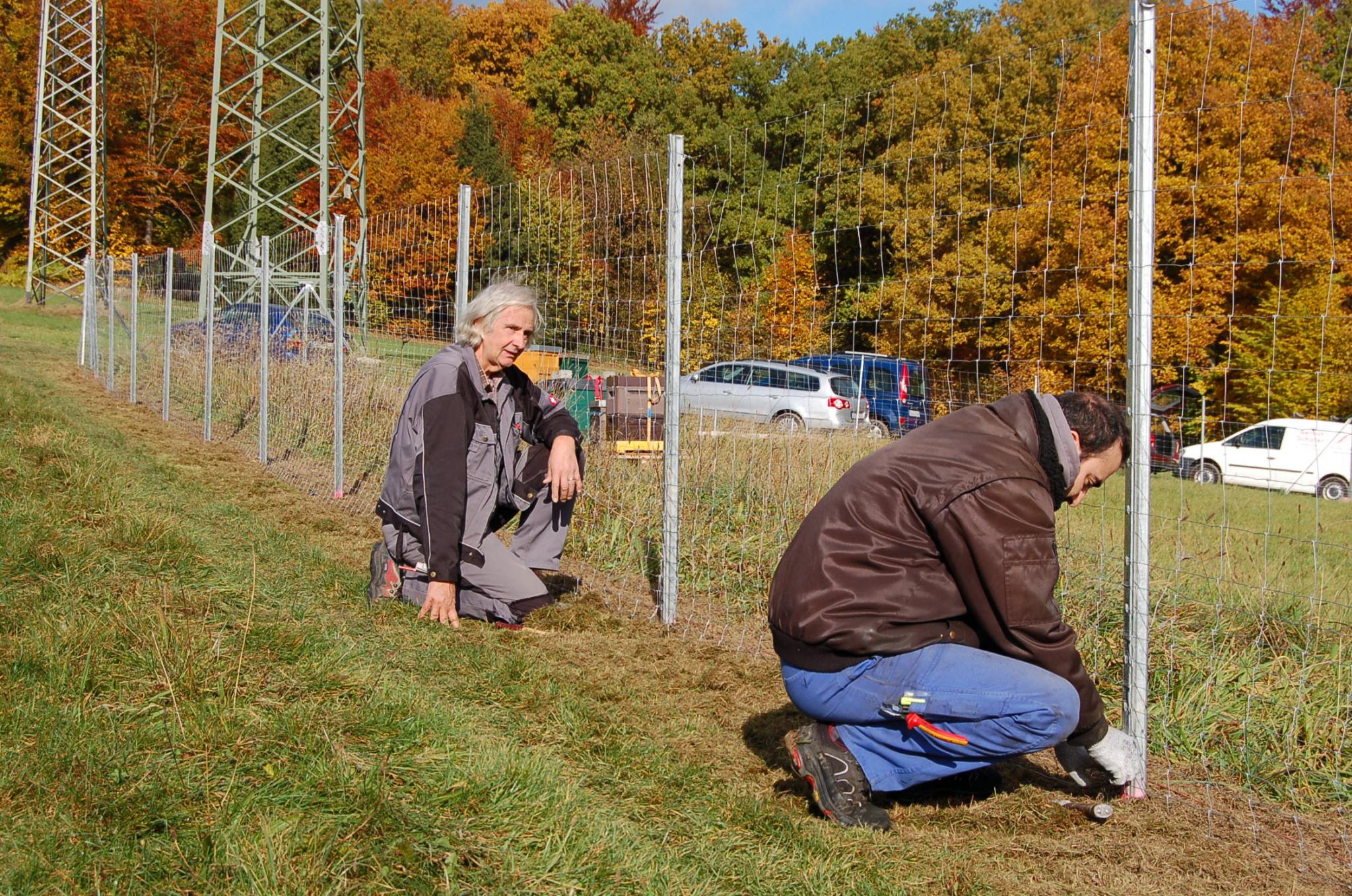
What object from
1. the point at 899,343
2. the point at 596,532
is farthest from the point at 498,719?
the point at 596,532

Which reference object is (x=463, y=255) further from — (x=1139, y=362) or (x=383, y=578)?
(x=1139, y=362)

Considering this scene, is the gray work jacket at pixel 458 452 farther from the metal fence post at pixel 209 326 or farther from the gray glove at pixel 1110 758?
the metal fence post at pixel 209 326

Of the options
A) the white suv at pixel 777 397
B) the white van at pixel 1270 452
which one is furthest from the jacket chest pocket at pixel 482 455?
the white van at pixel 1270 452

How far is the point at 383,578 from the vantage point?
4965 millimetres

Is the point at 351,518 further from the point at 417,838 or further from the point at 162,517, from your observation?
the point at 417,838

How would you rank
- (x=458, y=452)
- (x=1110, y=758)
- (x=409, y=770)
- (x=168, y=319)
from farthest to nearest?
(x=168, y=319)
(x=458, y=452)
(x=1110, y=758)
(x=409, y=770)

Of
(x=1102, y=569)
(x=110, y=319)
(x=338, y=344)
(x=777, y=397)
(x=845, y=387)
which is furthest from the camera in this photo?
(x=110, y=319)

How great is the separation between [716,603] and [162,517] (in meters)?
2.77

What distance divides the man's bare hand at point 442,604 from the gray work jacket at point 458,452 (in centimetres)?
Result: 4

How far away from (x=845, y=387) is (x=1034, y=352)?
985 millimetres

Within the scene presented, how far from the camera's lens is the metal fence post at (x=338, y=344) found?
777 cm

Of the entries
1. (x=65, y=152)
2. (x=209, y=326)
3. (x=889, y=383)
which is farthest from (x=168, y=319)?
(x=65, y=152)

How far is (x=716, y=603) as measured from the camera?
5.67m

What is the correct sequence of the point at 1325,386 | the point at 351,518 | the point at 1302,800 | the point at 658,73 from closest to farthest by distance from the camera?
the point at 1302,800 < the point at 1325,386 < the point at 351,518 < the point at 658,73
